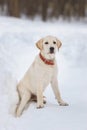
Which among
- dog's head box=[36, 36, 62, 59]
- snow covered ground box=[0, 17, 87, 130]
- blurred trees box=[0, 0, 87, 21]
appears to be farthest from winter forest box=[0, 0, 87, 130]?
blurred trees box=[0, 0, 87, 21]

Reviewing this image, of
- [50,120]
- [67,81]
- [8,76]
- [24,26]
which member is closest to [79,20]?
[24,26]

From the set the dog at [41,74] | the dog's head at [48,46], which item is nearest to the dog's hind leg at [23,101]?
the dog at [41,74]

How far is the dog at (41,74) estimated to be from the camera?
5320 millimetres

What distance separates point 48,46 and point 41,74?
374 millimetres

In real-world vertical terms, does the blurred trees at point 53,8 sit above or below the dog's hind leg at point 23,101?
below

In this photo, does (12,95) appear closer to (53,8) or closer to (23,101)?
(23,101)

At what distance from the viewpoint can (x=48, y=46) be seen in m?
5.28

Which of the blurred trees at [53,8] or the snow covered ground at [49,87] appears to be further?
the blurred trees at [53,8]

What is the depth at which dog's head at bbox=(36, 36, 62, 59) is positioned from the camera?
5277mm

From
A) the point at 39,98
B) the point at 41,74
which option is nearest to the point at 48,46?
the point at 41,74

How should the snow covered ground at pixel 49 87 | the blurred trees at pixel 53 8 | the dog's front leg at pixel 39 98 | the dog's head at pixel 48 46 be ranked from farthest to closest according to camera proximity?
the blurred trees at pixel 53 8 → the dog's front leg at pixel 39 98 → the dog's head at pixel 48 46 → the snow covered ground at pixel 49 87

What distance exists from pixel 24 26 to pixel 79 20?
7.12 m

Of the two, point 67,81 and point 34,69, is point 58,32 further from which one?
point 34,69

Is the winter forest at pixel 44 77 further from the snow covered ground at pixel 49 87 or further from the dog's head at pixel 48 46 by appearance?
the dog's head at pixel 48 46
